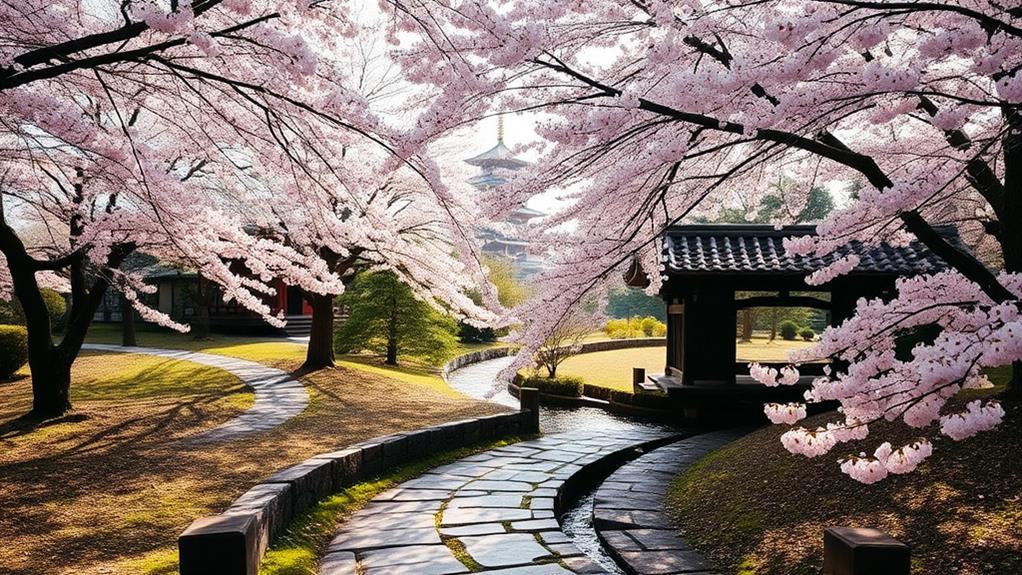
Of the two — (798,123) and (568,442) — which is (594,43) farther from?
(568,442)

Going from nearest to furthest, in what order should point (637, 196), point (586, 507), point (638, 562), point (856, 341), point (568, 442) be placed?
1. point (856, 341)
2. point (638, 562)
3. point (637, 196)
4. point (586, 507)
5. point (568, 442)

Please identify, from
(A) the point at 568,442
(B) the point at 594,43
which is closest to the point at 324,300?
(A) the point at 568,442

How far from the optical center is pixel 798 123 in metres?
3.88

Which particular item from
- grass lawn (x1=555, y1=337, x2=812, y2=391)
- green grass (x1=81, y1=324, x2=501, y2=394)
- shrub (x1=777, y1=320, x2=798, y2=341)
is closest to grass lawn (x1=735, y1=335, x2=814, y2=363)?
grass lawn (x1=555, y1=337, x2=812, y2=391)

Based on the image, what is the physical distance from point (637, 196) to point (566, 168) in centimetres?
96

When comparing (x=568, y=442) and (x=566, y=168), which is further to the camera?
(x=568, y=442)

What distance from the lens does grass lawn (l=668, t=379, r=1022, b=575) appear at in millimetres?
4031

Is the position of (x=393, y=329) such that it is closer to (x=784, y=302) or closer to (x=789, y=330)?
(x=784, y=302)

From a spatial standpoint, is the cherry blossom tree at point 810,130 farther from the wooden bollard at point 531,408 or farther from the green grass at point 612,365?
the green grass at point 612,365

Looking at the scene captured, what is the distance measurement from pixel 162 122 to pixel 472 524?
6.16 m

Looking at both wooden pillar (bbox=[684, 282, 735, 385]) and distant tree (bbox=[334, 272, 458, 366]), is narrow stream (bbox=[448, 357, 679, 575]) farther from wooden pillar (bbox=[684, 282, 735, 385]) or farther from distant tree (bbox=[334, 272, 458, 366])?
distant tree (bbox=[334, 272, 458, 366])

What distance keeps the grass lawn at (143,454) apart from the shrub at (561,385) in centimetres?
304

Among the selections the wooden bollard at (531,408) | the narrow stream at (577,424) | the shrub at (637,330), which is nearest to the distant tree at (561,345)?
the narrow stream at (577,424)

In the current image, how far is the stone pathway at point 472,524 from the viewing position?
4566mm
